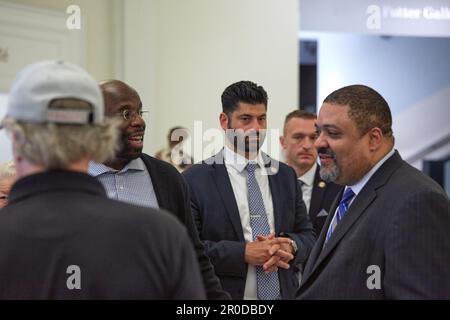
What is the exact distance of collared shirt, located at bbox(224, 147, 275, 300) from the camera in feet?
8.86

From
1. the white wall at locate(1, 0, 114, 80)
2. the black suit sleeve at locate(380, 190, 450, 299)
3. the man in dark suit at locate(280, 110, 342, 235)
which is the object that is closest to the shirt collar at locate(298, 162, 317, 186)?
the man in dark suit at locate(280, 110, 342, 235)

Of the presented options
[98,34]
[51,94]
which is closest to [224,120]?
[51,94]

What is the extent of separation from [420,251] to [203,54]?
13.1ft

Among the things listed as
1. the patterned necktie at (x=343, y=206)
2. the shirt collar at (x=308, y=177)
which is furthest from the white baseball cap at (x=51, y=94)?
the shirt collar at (x=308, y=177)

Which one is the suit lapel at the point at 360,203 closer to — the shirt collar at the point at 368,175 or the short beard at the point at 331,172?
the shirt collar at the point at 368,175

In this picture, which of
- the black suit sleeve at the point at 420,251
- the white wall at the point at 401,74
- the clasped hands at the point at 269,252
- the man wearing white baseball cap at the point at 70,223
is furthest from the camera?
the white wall at the point at 401,74

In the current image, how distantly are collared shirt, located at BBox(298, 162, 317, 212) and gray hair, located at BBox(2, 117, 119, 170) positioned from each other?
2.29 metres

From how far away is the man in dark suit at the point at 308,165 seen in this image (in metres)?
3.33

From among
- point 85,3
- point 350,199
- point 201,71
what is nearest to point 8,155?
point 85,3

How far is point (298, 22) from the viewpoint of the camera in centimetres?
573

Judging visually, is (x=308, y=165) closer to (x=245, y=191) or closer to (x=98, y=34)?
(x=245, y=191)

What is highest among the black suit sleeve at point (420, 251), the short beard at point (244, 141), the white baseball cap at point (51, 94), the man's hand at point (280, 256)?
the white baseball cap at point (51, 94)

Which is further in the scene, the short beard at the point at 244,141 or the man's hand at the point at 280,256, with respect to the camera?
the short beard at the point at 244,141
